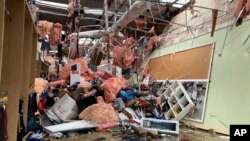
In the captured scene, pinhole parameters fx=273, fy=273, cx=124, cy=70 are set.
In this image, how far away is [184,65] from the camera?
7234 millimetres

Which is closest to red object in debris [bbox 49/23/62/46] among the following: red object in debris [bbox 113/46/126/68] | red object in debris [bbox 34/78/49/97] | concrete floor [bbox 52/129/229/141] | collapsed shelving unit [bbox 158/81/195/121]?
red object in debris [bbox 34/78/49/97]

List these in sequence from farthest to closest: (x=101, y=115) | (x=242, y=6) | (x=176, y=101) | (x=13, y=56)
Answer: (x=176, y=101)
(x=101, y=115)
(x=242, y=6)
(x=13, y=56)

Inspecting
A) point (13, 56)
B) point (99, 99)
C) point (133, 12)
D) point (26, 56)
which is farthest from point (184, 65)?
point (13, 56)

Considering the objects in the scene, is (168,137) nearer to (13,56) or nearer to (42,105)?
(42,105)

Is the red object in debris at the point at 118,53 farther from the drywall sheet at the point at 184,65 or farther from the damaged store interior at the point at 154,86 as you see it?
the drywall sheet at the point at 184,65

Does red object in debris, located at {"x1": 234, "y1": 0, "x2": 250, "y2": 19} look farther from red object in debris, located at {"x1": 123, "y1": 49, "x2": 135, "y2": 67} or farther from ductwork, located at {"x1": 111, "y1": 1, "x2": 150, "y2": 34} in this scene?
red object in debris, located at {"x1": 123, "y1": 49, "x2": 135, "y2": 67}

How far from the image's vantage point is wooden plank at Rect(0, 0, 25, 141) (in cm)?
212

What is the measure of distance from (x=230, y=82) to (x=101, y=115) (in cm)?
263

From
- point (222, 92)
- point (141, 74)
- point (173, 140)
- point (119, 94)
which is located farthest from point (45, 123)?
Answer: point (141, 74)

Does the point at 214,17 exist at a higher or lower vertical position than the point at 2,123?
higher

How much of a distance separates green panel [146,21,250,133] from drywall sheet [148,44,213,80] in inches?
10.7

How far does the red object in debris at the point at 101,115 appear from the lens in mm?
5527

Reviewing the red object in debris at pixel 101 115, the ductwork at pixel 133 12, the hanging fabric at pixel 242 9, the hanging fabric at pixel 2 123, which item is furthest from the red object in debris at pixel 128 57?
the hanging fabric at pixel 2 123

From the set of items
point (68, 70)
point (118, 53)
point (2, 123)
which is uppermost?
point (118, 53)
